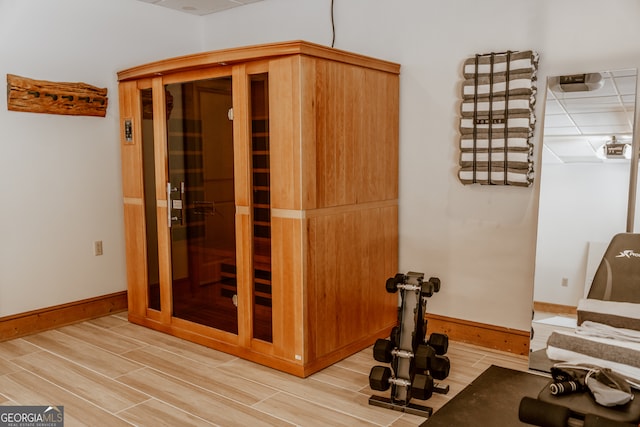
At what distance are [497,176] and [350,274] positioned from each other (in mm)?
1167

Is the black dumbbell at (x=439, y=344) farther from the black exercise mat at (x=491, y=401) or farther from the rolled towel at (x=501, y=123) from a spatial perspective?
the rolled towel at (x=501, y=123)

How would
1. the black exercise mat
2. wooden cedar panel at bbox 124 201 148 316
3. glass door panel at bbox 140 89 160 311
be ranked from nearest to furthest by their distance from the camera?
the black exercise mat, glass door panel at bbox 140 89 160 311, wooden cedar panel at bbox 124 201 148 316

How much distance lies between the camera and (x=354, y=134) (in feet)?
11.6

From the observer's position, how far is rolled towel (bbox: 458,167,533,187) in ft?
11.2

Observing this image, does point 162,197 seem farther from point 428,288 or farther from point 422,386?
point 422,386

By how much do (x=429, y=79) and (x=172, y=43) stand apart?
8.34 ft

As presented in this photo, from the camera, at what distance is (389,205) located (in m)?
3.90

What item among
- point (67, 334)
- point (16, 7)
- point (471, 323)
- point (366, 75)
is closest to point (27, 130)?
point (16, 7)

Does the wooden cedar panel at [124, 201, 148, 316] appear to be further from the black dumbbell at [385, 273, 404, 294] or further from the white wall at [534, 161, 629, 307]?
the white wall at [534, 161, 629, 307]

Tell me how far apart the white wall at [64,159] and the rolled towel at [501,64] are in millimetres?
2826

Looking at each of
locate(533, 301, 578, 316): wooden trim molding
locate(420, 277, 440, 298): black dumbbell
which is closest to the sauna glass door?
locate(420, 277, 440, 298): black dumbbell

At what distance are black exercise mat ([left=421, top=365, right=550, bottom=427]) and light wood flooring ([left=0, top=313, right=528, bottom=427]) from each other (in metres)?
1.26

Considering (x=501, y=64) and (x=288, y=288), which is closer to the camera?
(x=288, y=288)

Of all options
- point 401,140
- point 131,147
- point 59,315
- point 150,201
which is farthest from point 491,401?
point 59,315
